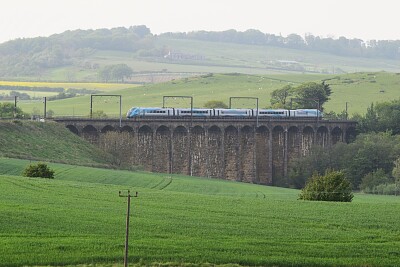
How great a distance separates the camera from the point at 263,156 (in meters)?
123

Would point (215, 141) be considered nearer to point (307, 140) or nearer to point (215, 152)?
point (215, 152)

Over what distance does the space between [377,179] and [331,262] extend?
6365 cm

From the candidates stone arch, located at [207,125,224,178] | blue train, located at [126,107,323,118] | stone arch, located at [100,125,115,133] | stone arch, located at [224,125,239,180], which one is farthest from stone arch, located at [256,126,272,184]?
stone arch, located at [100,125,115,133]

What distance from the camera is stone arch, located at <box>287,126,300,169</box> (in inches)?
4988

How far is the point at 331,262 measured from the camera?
43.3 meters

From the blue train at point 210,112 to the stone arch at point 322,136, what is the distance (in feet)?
7.96

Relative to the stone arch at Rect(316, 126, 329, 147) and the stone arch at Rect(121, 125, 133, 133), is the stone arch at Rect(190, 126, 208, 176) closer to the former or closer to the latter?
the stone arch at Rect(121, 125, 133, 133)

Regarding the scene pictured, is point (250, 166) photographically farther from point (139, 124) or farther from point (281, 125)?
point (139, 124)

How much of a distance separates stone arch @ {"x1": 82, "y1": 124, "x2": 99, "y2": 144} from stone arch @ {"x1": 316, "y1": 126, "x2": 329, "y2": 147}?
3404 cm

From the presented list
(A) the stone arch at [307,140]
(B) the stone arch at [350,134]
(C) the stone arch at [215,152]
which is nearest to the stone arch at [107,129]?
(C) the stone arch at [215,152]

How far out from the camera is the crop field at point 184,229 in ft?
139

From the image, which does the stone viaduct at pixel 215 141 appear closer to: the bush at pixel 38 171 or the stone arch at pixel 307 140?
the stone arch at pixel 307 140

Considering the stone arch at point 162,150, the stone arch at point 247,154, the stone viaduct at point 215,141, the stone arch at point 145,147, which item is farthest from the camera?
the stone arch at point 247,154

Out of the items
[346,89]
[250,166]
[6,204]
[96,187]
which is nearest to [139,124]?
[250,166]
